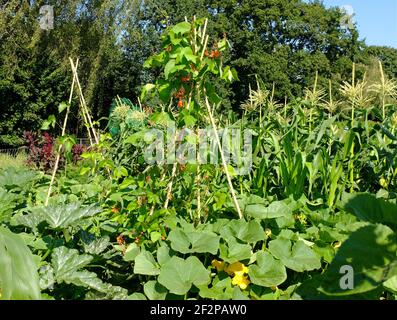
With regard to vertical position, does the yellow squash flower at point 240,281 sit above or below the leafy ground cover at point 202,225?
below

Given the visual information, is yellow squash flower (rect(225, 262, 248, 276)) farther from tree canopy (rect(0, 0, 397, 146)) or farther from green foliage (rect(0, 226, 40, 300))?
tree canopy (rect(0, 0, 397, 146))

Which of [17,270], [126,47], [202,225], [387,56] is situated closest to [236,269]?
[202,225]

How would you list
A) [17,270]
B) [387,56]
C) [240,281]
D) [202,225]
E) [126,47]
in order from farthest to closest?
[387,56]
[126,47]
[202,225]
[240,281]
[17,270]

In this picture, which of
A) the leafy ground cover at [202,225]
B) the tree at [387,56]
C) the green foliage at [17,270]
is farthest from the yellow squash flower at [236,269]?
the tree at [387,56]

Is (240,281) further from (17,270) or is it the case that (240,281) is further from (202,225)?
(17,270)

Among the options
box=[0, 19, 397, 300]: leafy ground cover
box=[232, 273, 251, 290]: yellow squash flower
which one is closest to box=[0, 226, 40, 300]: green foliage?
box=[0, 19, 397, 300]: leafy ground cover

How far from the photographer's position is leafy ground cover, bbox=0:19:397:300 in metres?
0.93

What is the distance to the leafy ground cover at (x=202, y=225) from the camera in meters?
0.93

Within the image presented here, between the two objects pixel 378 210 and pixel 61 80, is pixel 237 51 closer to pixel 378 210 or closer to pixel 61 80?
pixel 61 80

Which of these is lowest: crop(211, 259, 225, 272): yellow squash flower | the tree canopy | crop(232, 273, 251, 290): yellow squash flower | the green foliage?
crop(232, 273, 251, 290): yellow squash flower

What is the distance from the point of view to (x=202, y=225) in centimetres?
192

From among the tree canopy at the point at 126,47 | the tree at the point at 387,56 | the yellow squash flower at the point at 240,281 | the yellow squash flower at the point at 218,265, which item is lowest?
the yellow squash flower at the point at 240,281

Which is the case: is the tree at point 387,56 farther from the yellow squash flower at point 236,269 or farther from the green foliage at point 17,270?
the green foliage at point 17,270

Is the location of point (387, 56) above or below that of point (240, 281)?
above
